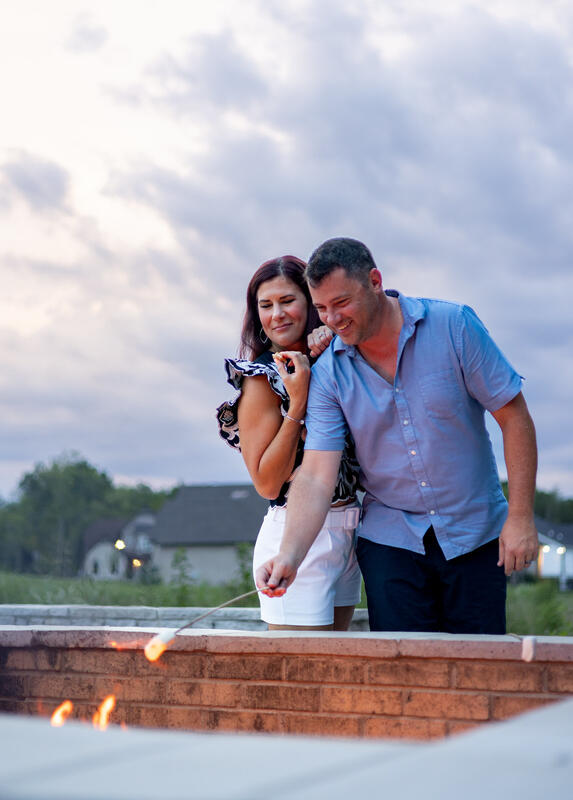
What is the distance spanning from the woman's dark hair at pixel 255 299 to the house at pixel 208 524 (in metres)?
40.1

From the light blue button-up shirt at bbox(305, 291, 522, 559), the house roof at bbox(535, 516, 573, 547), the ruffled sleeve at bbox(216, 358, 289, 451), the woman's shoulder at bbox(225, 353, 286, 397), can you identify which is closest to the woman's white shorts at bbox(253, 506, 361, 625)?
the light blue button-up shirt at bbox(305, 291, 522, 559)

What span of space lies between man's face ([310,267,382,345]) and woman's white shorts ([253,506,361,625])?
683mm

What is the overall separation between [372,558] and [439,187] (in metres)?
18.0

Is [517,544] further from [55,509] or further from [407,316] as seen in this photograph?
[55,509]

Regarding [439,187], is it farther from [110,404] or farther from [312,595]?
[110,404]

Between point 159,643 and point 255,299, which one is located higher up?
point 255,299

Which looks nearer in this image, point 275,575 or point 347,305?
point 275,575

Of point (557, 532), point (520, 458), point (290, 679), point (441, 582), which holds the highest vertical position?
point (557, 532)

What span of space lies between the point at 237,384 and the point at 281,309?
0.37m

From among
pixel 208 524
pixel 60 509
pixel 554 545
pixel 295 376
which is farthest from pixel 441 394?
pixel 60 509

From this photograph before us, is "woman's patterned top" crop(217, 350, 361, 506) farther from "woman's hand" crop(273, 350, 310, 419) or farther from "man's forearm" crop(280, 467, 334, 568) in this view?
"man's forearm" crop(280, 467, 334, 568)

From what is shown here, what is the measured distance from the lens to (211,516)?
4647 cm

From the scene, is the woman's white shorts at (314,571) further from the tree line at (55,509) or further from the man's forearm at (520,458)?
the tree line at (55,509)

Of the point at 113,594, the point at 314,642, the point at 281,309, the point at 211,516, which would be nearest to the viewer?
the point at 314,642
